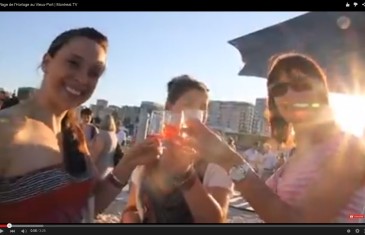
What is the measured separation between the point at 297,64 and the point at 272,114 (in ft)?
0.37

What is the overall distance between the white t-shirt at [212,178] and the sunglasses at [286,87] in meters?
0.19

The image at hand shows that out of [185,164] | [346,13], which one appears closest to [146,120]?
[185,164]

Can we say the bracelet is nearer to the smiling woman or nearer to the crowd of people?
the crowd of people

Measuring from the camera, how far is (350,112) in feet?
2.87

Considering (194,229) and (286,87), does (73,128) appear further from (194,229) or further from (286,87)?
(286,87)

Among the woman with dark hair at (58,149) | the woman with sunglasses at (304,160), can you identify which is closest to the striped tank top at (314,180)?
the woman with sunglasses at (304,160)

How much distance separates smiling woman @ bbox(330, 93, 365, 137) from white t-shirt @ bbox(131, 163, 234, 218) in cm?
25

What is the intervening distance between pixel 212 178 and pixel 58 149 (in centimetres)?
32

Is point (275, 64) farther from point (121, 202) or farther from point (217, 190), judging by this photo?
point (121, 202)

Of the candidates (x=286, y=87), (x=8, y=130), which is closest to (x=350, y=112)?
(x=286, y=87)

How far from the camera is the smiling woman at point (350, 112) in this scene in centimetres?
81

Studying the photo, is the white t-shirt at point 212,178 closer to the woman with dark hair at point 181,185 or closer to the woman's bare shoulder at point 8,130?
the woman with dark hair at point 181,185
